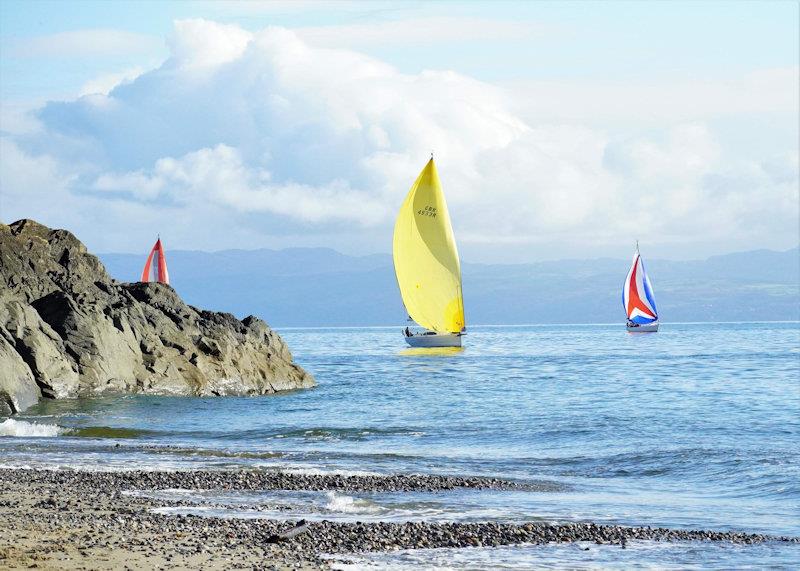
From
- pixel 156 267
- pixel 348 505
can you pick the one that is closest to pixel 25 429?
pixel 348 505

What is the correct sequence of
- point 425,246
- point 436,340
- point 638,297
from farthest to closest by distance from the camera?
point 638,297 < point 436,340 < point 425,246

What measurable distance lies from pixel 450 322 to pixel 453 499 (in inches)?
2813

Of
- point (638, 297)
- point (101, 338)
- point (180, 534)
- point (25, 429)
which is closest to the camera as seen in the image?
point (180, 534)

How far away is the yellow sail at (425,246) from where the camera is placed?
274 ft

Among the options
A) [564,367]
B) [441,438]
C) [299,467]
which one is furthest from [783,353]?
[299,467]

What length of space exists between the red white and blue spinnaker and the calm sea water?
8106cm

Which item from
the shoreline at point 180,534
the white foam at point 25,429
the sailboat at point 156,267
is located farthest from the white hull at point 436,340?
the shoreline at point 180,534

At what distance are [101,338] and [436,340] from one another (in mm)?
51259

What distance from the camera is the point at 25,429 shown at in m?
33.1

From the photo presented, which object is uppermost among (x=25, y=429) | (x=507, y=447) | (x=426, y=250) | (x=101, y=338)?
(x=426, y=250)

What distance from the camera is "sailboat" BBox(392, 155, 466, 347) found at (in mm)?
83375

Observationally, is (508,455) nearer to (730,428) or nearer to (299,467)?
(299,467)

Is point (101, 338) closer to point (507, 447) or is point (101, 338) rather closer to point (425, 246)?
point (507, 447)

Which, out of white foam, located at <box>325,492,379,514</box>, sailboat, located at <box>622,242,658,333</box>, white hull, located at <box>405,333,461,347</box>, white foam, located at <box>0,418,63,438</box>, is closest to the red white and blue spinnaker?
sailboat, located at <box>622,242,658,333</box>
